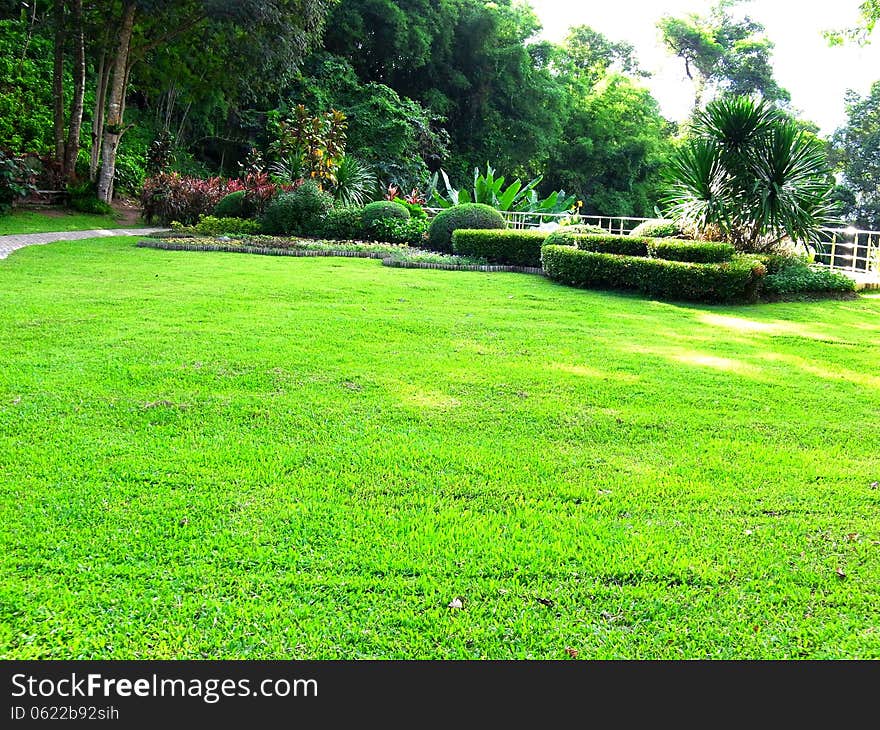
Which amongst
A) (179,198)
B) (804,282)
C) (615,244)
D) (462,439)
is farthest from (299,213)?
(462,439)

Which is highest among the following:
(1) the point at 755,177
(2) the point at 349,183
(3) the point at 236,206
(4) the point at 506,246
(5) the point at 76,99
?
(5) the point at 76,99

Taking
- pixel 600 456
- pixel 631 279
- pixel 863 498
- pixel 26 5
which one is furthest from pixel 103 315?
pixel 26 5

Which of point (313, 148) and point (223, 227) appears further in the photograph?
point (313, 148)

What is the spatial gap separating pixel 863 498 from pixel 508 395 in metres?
2.12

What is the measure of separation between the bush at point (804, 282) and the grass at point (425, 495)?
4.57 m

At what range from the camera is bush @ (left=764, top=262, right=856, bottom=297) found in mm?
10922

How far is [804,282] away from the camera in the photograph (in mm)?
11133

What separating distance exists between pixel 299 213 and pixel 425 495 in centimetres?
1508

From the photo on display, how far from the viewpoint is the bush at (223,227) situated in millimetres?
17141

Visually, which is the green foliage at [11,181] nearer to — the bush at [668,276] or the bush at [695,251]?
the bush at [668,276]

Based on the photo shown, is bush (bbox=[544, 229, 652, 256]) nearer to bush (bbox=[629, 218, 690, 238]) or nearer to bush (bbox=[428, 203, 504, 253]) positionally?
bush (bbox=[629, 218, 690, 238])

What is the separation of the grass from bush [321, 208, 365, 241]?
35.7ft

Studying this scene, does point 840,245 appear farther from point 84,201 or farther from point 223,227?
point 84,201

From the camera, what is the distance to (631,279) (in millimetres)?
10633
